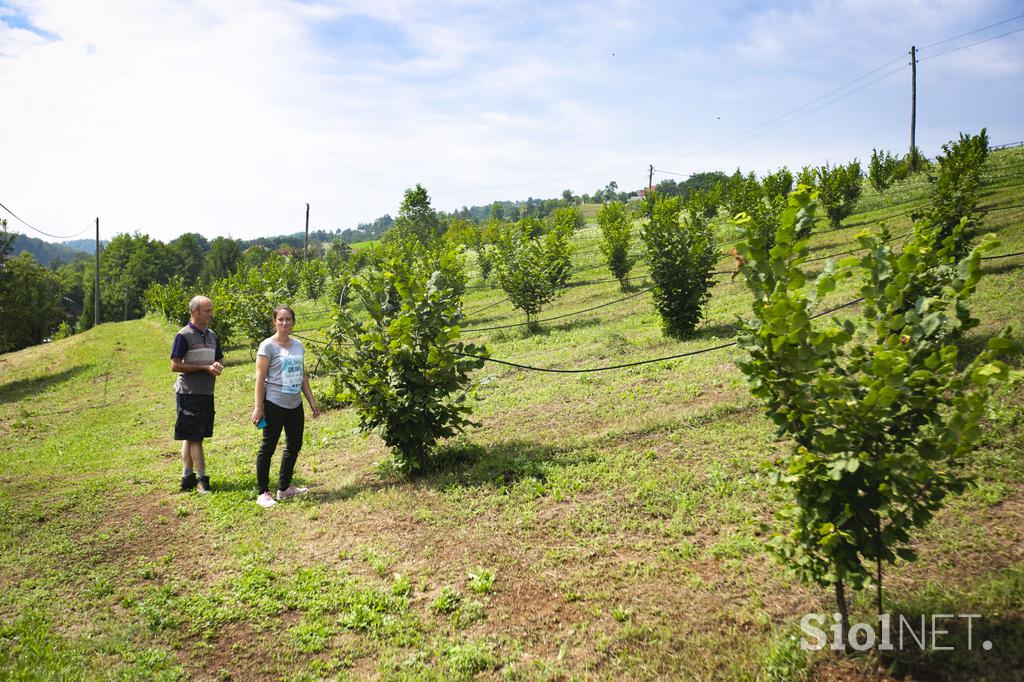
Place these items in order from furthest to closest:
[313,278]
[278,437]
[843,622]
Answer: [313,278] → [278,437] → [843,622]


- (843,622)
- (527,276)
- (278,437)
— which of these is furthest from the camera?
(527,276)

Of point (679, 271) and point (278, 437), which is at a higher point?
point (679, 271)

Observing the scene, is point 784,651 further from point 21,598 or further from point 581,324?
point 581,324

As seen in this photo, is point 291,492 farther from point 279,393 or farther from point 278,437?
point 279,393

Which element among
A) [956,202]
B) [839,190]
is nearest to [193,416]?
[956,202]

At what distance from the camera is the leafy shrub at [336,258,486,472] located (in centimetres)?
641

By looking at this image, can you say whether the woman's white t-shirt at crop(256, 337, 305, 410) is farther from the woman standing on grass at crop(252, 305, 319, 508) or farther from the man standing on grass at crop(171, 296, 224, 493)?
the man standing on grass at crop(171, 296, 224, 493)

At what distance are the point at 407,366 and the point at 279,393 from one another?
1.39 m

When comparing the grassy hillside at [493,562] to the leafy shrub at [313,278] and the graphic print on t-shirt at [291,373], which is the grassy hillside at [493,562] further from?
the leafy shrub at [313,278]

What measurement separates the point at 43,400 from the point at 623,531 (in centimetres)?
1964

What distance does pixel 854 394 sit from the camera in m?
2.94

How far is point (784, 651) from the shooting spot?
331 centimetres

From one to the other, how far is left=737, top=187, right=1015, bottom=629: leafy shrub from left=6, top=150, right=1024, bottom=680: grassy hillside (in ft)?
1.27

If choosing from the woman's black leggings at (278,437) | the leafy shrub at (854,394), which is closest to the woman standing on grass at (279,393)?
the woman's black leggings at (278,437)
